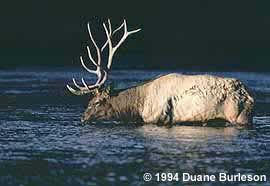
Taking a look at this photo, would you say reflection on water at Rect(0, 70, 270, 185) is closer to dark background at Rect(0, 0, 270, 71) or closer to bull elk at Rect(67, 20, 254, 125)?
bull elk at Rect(67, 20, 254, 125)

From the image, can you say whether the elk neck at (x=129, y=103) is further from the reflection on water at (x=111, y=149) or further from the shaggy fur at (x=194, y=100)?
the reflection on water at (x=111, y=149)

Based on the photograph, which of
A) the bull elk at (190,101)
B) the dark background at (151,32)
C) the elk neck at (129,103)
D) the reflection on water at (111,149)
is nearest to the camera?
the reflection on water at (111,149)

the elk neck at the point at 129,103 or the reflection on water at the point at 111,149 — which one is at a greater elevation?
the elk neck at the point at 129,103

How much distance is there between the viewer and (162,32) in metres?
50.3

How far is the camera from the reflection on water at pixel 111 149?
44.1ft

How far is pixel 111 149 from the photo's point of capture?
15.3 meters

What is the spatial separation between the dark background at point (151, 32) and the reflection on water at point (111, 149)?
24316 millimetres

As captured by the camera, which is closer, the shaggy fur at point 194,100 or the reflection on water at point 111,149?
the reflection on water at point 111,149

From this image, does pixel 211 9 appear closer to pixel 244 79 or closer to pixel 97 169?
pixel 244 79

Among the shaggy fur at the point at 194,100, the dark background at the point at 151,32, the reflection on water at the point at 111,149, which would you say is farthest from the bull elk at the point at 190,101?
the dark background at the point at 151,32

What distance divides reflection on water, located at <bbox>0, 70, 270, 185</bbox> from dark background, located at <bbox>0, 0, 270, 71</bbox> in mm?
24316

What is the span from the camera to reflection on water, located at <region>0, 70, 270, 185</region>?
1345 cm

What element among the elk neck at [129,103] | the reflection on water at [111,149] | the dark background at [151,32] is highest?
the dark background at [151,32]

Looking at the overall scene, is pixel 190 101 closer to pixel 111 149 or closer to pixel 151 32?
pixel 111 149
